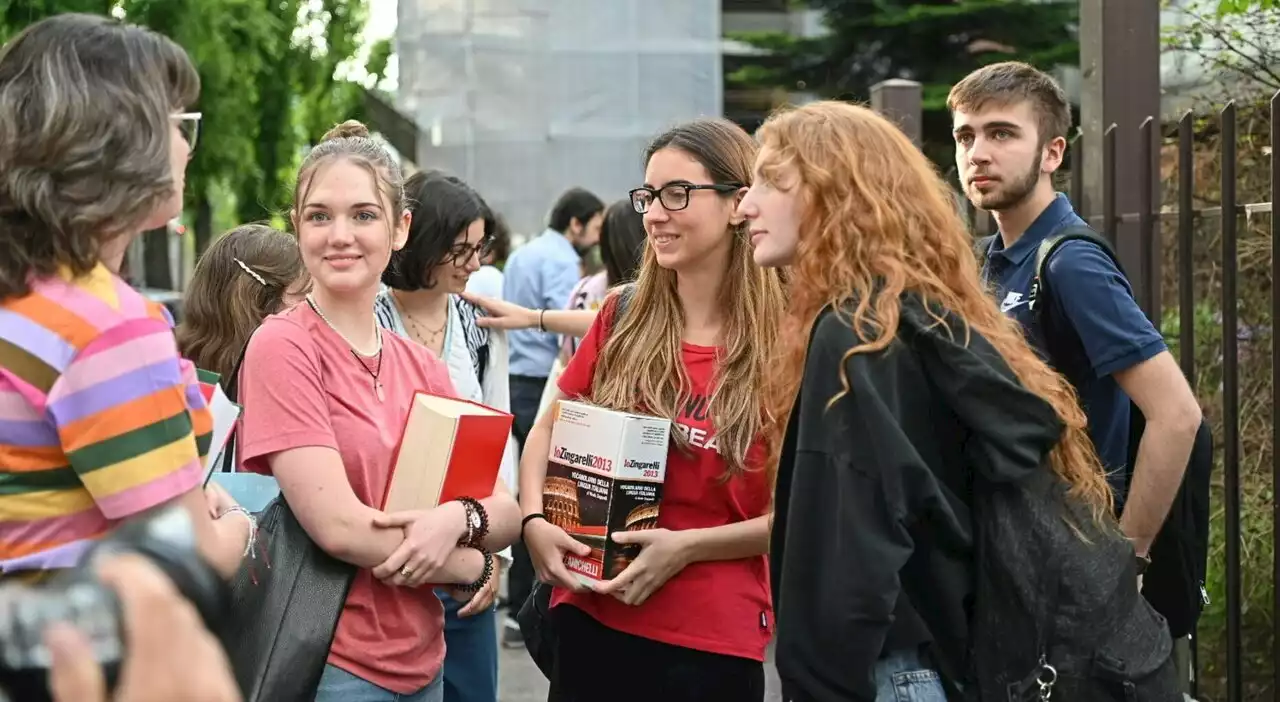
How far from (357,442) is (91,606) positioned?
5.37 ft

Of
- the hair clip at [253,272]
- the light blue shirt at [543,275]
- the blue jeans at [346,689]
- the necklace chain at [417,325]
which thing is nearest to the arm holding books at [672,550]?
the blue jeans at [346,689]

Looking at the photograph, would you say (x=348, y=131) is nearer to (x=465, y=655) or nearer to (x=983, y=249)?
(x=465, y=655)

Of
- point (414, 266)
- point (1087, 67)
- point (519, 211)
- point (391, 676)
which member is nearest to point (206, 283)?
point (414, 266)

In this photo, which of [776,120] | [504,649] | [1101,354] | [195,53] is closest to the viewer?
[776,120]

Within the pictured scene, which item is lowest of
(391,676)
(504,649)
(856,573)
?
(504,649)

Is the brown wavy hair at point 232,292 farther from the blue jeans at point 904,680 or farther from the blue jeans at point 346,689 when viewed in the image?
the blue jeans at point 904,680

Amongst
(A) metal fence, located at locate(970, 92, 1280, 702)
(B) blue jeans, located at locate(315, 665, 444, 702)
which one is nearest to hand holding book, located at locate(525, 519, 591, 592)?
(B) blue jeans, located at locate(315, 665, 444, 702)

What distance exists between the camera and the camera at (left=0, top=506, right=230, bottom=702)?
1.47 meters

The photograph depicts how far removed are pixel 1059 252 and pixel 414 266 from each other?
1896 mm

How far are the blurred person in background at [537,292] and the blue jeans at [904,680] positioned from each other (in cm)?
539

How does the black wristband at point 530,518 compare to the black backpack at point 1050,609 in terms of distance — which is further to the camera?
the black wristband at point 530,518

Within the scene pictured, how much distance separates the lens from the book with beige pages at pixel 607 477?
3283mm

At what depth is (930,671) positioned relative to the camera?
259 centimetres

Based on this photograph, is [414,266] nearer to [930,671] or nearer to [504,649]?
[930,671]
